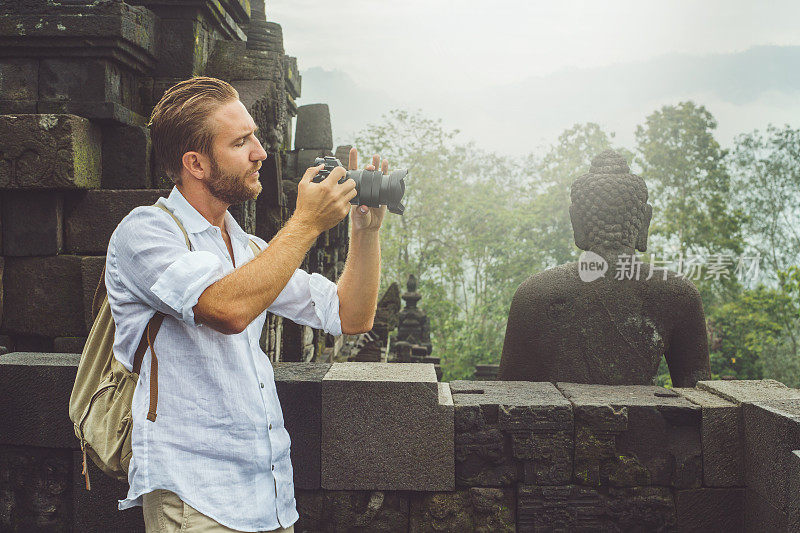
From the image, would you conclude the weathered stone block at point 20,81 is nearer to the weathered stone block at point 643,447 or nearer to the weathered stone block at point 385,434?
the weathered stone block at point 385,434

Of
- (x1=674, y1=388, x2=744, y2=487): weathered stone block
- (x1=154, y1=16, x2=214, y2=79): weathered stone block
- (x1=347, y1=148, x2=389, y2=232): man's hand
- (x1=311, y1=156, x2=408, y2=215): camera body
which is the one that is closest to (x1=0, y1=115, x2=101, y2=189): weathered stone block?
(x1=154, y1=16, x2=214, y2=79): weathered stone block

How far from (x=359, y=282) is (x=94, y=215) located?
86.3 inches

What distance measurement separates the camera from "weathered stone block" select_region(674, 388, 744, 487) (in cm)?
284

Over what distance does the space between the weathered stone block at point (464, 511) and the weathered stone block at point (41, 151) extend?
234cm

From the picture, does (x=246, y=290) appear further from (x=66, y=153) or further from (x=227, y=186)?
(x=66, y=153)

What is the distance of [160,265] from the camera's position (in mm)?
1555

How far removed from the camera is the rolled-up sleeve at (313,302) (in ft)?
6.67

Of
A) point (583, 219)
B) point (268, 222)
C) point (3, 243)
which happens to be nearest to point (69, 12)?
point (3, 243)

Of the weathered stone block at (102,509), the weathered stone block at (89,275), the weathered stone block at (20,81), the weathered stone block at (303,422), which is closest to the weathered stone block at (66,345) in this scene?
the weathered stone block at (89,275)

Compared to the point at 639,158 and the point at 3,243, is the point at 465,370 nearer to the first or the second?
the point at 639,158

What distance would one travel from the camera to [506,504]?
9.32 feet

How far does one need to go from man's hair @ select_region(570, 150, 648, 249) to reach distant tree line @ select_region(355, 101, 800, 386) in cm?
1390

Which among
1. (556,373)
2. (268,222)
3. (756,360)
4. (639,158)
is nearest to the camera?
(556,373)

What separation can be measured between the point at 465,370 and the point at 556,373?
14.0 metres
